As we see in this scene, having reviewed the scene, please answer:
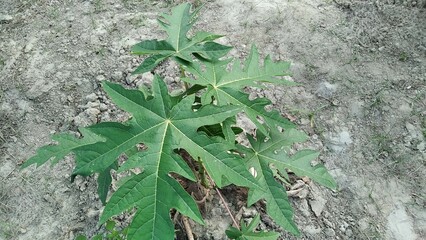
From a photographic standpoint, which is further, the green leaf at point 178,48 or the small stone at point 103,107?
the small stone at point 103,107

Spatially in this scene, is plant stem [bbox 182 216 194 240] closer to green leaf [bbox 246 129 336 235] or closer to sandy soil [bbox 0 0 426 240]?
sandy soil [bbox 0 0 426 240]

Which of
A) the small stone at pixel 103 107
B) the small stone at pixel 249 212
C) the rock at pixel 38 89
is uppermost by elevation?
the rock at pixel 38 89

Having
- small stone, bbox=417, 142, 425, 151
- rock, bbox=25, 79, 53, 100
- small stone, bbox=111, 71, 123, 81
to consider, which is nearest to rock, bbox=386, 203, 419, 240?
small stone, bbox=417, 142, 425, 151

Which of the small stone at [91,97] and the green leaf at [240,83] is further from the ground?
the green leaf at [240,83]

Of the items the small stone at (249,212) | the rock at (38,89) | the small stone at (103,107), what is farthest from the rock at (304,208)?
the rock at (38,89)

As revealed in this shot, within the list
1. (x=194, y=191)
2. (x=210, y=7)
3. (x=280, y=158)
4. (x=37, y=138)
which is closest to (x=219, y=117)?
(x=280, y=158)

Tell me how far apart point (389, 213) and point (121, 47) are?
2.23 metres

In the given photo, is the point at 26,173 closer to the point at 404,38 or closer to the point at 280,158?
the point at 280,158

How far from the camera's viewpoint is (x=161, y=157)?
1.81m

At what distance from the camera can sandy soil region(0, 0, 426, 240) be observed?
2682mm

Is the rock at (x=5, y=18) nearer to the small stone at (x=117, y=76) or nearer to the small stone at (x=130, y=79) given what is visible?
the small stone at (x=117, y=76)

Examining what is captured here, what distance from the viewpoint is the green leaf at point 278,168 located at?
6.77 ft

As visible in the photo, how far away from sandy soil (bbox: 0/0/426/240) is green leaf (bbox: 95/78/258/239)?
0.85m

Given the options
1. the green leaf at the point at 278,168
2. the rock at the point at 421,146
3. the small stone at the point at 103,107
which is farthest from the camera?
the small stone at the point at 103,107
